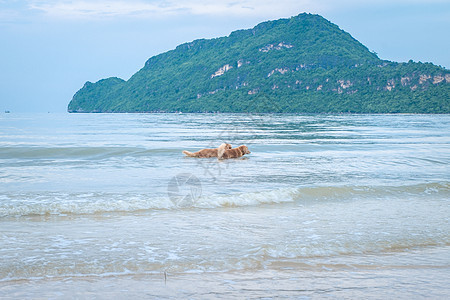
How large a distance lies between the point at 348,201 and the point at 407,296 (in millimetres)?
4024

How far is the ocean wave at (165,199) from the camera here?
21.8 ft

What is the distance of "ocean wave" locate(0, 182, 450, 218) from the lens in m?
6.64

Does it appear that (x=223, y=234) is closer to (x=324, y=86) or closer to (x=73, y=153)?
(x=73, y=153)

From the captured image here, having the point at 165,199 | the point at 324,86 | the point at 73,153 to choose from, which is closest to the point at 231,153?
the point at 73,153

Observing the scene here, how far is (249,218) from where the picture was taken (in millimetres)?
6262

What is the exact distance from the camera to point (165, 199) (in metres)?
7.32

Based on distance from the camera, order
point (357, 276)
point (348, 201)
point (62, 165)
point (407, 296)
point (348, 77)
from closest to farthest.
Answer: point (407, 296)
point (357, 276)
point (348, 201)
point (62, 165)
point (348, 77)

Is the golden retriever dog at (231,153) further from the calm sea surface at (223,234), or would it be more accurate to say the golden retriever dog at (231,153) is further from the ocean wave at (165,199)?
the ocean wave at (165,199)

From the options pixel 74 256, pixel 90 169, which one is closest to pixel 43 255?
pixel 74 256

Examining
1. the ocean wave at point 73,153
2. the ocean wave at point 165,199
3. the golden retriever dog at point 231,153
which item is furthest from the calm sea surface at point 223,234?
the ocean wave at point 73,153

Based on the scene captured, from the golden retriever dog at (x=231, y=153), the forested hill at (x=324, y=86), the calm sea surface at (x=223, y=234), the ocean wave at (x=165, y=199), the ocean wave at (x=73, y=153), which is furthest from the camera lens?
the forested hill at (x=324, y=86)

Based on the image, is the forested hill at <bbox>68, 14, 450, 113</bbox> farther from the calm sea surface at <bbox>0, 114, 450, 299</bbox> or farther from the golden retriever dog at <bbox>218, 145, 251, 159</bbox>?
the calm sea surface at <bbox>0, 114, 450, 299</bbox>

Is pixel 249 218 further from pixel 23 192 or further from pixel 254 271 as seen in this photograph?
pixel 23 192

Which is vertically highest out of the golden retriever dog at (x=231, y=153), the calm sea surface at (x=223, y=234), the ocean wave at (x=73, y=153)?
the golden retriever dog at (x=231, y=153)
